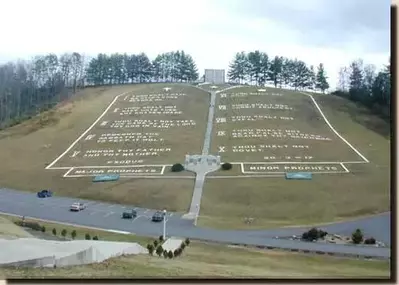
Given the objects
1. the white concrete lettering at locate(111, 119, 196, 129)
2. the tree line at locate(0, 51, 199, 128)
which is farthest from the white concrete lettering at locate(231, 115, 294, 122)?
the tree line at locate(0, 51, 199, 128)

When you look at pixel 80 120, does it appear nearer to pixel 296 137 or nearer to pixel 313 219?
pixel 296 137

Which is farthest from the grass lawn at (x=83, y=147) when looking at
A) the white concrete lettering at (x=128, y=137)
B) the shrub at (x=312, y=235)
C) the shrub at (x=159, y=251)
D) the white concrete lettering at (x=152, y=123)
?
the shrub at (x=159, y=251)

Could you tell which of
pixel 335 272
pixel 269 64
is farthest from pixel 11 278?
pixel 269 64

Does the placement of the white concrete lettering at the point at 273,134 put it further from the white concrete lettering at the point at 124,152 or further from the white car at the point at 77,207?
the white car at the point at 77,207

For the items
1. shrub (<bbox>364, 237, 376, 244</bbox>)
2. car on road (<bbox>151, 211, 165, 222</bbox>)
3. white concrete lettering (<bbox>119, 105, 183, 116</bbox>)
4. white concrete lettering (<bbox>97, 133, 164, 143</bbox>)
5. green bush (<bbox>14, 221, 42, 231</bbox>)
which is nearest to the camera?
shrub (<bbox>364, 237, 376, 244</bbox>)

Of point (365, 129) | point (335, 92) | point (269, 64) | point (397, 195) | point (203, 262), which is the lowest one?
point (203, 262)

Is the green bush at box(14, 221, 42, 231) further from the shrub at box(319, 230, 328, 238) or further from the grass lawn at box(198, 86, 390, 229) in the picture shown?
the shrub at box(319, 230, 328, 238)
